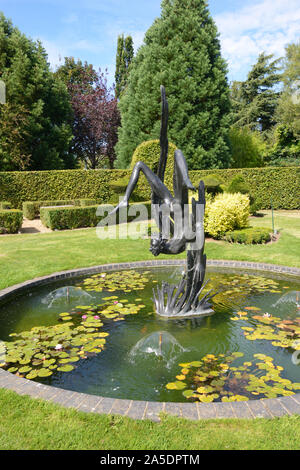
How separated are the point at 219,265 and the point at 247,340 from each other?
4653 millimetres

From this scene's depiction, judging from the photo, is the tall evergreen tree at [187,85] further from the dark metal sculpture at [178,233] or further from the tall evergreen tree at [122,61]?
the dark metal sculpture at [178,233]

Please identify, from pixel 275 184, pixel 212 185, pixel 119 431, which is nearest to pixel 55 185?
pixel 212 185

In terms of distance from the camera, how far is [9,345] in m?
5.11

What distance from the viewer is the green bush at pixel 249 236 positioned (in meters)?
12.7

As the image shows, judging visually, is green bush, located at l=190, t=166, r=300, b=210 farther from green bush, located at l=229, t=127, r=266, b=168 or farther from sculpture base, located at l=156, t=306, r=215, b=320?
sculpture base, located at l=156, t=306, r=215, b=320

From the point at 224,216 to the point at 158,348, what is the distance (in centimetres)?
900

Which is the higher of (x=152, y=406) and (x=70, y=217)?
(x=70, y=217)

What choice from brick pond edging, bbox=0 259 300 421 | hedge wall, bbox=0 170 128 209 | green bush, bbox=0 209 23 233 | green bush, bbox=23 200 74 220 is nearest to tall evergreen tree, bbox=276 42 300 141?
hedge wall, bbox=0 170 128 209

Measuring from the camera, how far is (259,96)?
4131 centimetres

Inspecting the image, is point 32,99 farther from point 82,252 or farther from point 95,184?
point 82,252

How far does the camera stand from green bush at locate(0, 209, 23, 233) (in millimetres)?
16188

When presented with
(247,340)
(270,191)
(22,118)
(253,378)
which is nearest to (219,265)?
(247,340)

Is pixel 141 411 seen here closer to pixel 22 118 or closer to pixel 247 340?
pixel 247 340

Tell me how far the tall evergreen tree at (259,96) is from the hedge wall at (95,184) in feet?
60.4
